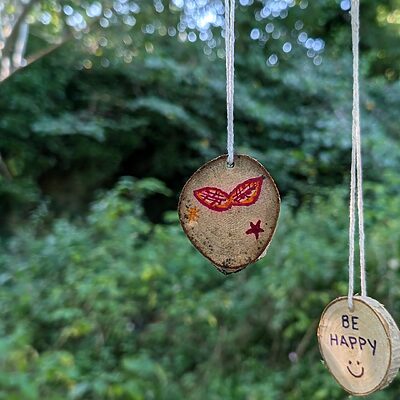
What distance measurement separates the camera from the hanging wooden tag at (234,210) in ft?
1.42

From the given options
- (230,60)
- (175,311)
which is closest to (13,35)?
(175,311)

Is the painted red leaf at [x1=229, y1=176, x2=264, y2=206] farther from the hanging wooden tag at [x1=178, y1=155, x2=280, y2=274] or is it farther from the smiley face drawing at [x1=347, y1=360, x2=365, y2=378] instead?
the smiley face drawing at [x1=347, y1=360, x2=365, y2=378]

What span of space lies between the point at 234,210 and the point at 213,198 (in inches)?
0.8

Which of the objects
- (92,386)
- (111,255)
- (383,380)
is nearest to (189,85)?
(111,255)

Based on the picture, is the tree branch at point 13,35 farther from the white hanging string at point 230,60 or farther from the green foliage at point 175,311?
the white hanging string at point 230,60

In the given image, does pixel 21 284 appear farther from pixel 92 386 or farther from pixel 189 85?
pixel 189 85

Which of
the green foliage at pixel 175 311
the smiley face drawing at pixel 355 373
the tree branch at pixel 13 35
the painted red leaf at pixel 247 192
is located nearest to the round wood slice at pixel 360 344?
the smiley face drawing at pixel 355 373

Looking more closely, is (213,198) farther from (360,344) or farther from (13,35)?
(13,35)

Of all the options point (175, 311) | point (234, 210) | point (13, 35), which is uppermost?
point (13, 35)

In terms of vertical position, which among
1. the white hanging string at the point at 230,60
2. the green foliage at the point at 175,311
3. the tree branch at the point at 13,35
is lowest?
the green foliage at the point at 175,311

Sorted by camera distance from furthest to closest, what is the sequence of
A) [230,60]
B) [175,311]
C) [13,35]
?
[13,35]
[175,311]
[230,60]

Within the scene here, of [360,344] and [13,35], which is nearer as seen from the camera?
[360,344]

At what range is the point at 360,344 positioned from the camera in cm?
45

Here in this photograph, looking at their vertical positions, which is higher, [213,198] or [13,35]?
[13,35]
